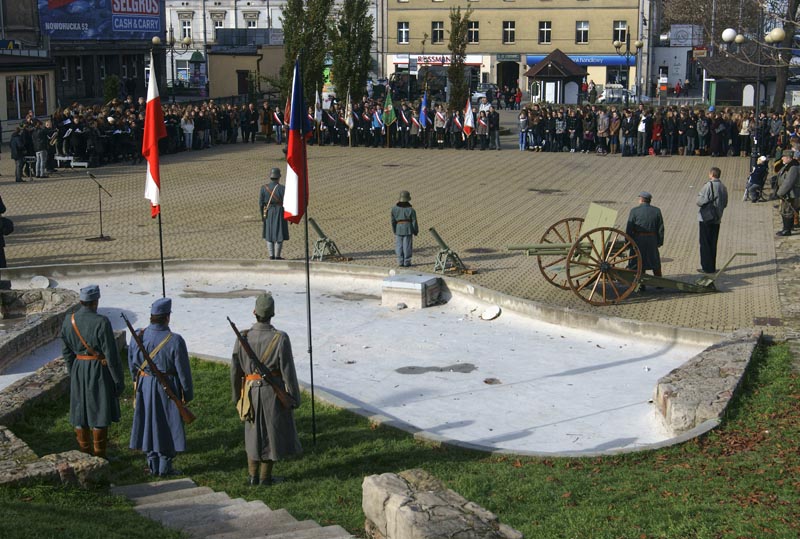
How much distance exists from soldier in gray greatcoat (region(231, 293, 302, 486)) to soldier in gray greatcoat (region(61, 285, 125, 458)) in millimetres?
1254

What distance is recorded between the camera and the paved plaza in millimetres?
17806

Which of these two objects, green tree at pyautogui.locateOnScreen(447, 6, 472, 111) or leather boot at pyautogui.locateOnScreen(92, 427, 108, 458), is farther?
green tree at pyautogui.locateOnScreen(447, 6, 472, 111)

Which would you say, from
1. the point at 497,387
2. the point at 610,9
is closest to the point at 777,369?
the point at 497,387

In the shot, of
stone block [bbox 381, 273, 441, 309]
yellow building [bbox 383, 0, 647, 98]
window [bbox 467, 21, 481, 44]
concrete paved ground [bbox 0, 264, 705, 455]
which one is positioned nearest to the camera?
concrete paved ground [bbox 0, 264, 705, 455]

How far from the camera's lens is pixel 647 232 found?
16.9m

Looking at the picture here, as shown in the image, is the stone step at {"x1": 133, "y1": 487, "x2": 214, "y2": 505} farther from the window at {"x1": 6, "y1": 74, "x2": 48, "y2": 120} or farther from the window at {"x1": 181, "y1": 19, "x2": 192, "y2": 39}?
the window at {"x1": 181, "y1": 19, "x2": 192, "y2": 39}

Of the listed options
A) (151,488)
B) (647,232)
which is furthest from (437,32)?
(151,488)

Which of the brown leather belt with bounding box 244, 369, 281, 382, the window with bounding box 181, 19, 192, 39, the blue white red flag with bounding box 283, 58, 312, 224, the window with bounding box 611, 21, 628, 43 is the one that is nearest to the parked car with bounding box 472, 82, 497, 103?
the window with bounding box 611, 21, 628, 43

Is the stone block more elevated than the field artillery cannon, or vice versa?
the field artillery cannon

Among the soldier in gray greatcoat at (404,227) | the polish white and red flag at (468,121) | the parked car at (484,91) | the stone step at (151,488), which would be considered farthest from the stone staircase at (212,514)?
the parked car at (484,91)

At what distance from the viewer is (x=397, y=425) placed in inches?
457

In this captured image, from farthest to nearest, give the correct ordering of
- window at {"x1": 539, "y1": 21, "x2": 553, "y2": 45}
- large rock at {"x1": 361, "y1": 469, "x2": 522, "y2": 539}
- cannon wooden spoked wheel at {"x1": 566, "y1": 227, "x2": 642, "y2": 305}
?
window at {"x1": 539, "y1": 21, "x2": 553, "y2": 45} → cannon wooden spoked wheel at {"x1": 566, "y1": 227, "x2": 642, "y2": 305} → large rock at {"x1": 361, "y1": 469, "x2": 522, "y2": 539}

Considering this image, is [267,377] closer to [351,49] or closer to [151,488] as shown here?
[151,488]

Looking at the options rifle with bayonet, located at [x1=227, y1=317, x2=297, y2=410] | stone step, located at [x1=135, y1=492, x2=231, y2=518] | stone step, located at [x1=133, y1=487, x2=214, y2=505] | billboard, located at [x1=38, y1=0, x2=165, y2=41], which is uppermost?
billboard, located at [x1=38, y1=0, x2=165, y2=41]
